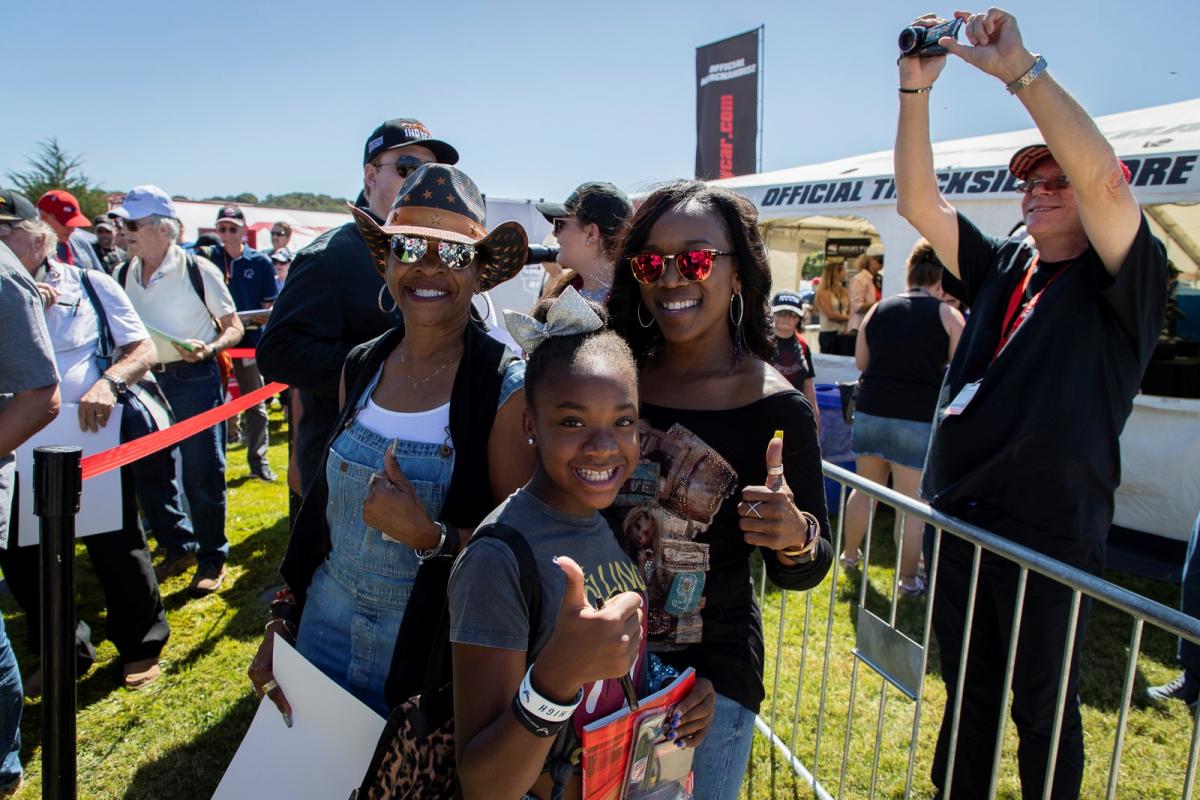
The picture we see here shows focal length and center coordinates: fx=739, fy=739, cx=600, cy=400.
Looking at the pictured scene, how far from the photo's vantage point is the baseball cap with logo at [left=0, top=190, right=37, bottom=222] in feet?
10.6

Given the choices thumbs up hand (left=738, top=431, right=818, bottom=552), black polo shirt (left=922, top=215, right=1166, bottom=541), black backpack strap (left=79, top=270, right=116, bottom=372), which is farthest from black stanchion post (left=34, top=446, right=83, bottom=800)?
black polo shirt (left=922, top=215, right=1166, bottom=541)

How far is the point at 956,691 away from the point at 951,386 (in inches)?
40.9

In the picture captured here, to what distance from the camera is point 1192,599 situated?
141 inches

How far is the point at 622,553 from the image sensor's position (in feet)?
5.22

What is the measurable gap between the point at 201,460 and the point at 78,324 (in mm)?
1531

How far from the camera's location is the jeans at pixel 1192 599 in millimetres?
3578

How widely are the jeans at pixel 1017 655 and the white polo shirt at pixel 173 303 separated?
15.8ft

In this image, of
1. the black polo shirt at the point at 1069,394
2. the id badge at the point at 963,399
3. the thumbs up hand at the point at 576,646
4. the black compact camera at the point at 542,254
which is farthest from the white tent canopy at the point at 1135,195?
the thumbs up hand at the point at 576,646

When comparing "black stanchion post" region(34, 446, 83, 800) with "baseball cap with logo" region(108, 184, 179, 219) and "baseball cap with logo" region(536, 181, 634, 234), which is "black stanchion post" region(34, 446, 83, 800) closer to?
"baseball cap with logo" region(536, 181, 634, 234)

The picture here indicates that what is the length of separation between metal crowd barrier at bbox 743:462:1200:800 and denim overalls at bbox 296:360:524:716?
40.6 inches

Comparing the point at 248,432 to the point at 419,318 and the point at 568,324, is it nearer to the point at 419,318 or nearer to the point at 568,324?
the point at 419,318

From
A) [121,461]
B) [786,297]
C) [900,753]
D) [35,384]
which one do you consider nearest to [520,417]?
[35,384]

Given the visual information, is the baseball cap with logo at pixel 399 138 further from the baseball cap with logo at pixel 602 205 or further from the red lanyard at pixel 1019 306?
the red lanyard at pixel 1019 306

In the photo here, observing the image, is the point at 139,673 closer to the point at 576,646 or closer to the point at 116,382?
the point at 116,382
